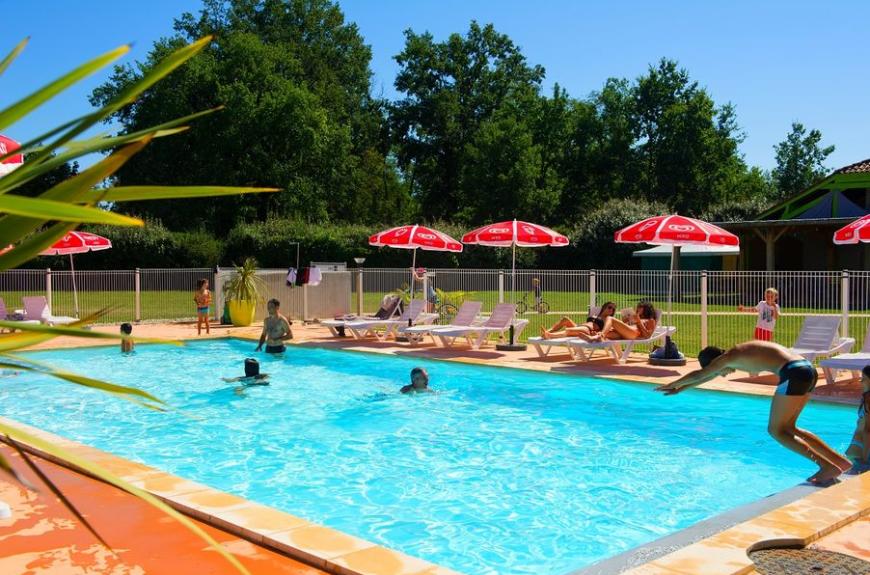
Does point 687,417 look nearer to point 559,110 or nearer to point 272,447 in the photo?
point 272,447

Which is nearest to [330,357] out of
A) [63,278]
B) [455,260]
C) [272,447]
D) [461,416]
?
[461,416]

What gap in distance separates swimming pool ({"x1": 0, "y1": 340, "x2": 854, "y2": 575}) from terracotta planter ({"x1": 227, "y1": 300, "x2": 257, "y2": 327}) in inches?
252

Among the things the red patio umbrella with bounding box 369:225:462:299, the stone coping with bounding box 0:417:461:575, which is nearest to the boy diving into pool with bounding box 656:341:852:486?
the stone coping with bounding box 0:417:461:575

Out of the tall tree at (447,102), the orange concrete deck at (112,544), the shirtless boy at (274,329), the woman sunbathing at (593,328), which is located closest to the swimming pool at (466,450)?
the shirtless boy at (274,329)

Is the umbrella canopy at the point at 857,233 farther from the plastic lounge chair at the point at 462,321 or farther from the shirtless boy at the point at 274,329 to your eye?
the shirtless boy at the point at 274,329

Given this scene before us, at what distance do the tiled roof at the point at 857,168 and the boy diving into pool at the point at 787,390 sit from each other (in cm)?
2987

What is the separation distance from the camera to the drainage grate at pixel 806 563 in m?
4.60

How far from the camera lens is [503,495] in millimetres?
7863

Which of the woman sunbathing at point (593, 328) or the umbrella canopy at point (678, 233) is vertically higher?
the umbrella canopy at point (678, 233)

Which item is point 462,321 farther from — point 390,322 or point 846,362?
point 846,362

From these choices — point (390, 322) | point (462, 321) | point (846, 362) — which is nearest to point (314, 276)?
point (390, 322)

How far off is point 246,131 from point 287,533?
47.8m

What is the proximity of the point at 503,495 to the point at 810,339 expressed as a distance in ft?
22.6

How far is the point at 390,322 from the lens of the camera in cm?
1845
